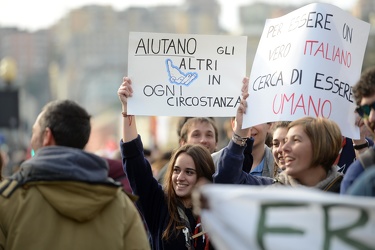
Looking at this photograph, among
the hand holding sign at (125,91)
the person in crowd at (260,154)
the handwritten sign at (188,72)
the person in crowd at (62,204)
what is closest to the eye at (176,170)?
the hand holding sign at (125,91)

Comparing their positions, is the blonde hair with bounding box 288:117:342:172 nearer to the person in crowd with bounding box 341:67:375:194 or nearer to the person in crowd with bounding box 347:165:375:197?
the person in crowd with bounding box 341:67:375:194

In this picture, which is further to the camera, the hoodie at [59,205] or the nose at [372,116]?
the hoodie at [59,205]

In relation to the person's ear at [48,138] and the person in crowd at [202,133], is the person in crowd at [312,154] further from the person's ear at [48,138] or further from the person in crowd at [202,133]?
the person in crowd at [202,133]

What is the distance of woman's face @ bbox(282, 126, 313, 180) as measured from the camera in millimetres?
5863

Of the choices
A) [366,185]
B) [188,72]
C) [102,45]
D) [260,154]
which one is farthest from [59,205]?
[102,45]

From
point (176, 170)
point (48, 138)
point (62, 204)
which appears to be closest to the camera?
point (62, 204)

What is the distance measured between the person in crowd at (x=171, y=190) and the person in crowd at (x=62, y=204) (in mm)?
999

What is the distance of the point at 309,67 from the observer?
696 cm

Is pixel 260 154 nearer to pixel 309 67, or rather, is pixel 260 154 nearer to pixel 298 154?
pixel 309 67

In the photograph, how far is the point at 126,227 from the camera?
5523 millimetres

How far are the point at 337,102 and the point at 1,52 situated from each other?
192320 mm

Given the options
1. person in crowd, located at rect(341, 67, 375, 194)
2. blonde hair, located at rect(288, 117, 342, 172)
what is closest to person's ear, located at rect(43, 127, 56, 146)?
blonde hair, located at rect(288, 117, 342, 172)

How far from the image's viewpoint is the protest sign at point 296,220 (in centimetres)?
433

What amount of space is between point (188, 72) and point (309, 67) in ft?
2.93
